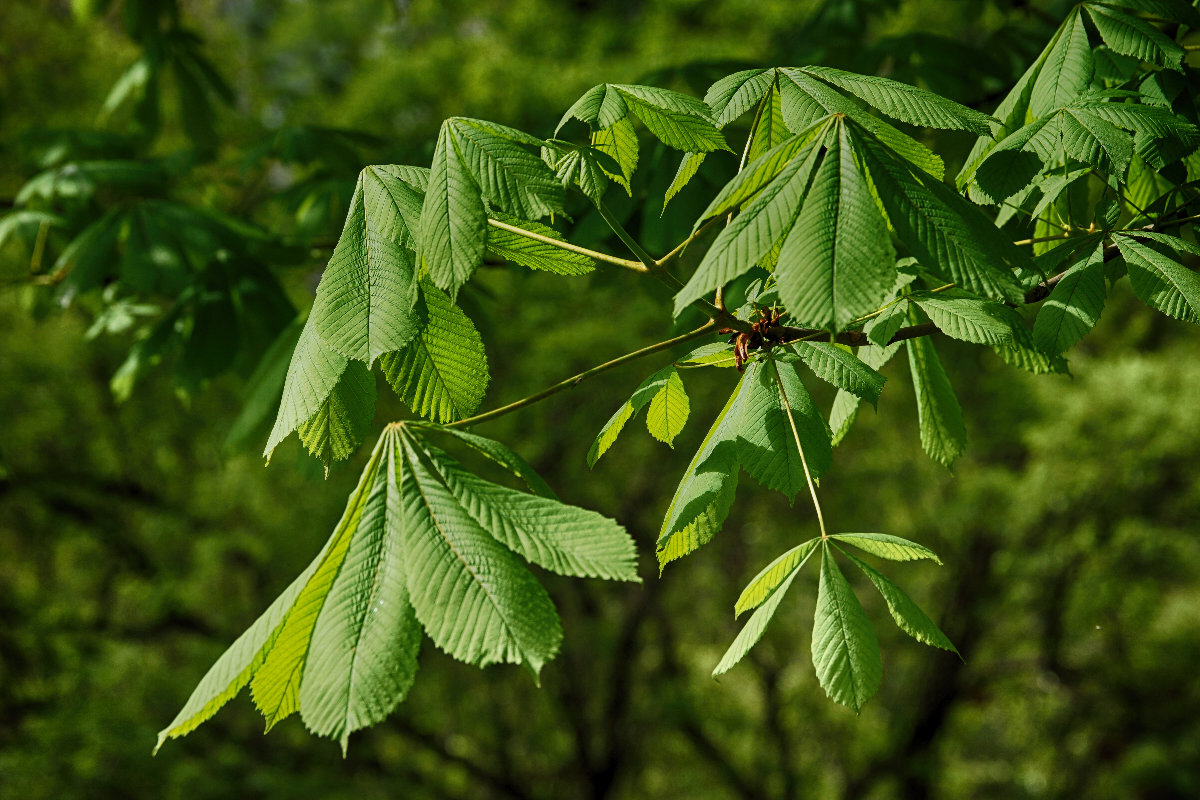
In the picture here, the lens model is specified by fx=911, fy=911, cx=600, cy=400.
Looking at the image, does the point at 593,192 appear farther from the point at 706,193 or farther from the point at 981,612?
the point at 981,612

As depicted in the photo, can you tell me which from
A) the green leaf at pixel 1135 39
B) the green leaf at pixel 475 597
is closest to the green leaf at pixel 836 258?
the green leaf at pixel 475 597

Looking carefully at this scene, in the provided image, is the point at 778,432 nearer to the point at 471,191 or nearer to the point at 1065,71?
the point at 471,191

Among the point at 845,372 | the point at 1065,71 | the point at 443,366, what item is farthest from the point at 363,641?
the point at 1065,71

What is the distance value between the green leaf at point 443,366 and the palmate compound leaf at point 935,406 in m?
0.57

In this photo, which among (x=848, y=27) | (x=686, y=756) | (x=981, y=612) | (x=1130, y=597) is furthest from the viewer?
(x=686, y=756)

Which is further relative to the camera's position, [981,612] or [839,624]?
[981,612]

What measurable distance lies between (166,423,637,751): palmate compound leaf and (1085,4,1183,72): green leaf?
2.67 ft

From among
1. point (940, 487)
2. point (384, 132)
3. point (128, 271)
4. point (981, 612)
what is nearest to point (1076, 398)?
point (940, 487)

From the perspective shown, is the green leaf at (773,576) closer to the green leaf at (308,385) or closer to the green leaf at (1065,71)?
the green leaf at (308,385)

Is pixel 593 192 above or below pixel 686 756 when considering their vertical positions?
above

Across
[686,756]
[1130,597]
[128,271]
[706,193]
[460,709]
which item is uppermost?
[706,193]

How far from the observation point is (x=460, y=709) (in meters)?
6.37

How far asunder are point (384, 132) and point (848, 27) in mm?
3925

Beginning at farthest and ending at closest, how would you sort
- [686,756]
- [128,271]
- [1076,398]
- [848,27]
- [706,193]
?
1. [686,756]
2. [1076,398]
3. [848,27]
4. [128,271]
5. [706,193]
